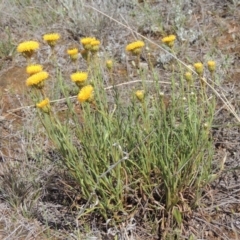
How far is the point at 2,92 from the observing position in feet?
10.4

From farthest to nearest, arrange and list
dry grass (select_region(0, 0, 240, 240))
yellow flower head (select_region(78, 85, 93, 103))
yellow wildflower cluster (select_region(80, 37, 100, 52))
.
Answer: dry grass (select_region(0, 0, 240, 240)) → yellow wildflower cluster (select_region(80, 37, 100, 52)) → yellow flower head (select_region(78, 85, 93, 103))

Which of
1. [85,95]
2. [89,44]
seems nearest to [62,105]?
[89,44]

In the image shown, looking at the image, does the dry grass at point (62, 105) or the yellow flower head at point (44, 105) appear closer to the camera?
the yellow flower head at point (44, 105)

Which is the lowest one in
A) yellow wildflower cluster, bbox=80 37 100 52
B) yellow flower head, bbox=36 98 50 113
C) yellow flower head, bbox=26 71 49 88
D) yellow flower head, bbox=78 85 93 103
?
yellow flower head, bbox=36 98 50 113

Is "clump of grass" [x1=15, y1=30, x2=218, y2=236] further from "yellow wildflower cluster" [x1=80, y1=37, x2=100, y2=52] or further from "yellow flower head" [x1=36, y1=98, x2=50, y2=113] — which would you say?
"yellow flower head" [x1=36, y1=98, x2=50, y2=113]

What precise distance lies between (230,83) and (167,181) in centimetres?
116

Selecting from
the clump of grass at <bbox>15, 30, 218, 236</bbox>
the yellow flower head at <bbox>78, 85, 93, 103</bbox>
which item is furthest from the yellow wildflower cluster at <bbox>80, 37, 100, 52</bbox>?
the yellow flower head at <bbox>78, 85, 93, 103</bbox>

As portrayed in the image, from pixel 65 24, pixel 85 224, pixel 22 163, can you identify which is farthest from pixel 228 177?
pixel 65 24

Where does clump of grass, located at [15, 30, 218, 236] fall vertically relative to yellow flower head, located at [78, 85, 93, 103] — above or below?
below

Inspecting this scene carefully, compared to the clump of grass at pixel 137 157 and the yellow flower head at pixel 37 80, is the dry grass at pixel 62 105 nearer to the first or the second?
the clump of grass at pixel 137 157

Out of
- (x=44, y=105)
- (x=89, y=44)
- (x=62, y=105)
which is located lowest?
(x=62, y=105)

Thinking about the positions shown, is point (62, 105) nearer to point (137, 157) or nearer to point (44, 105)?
point (137, 157)

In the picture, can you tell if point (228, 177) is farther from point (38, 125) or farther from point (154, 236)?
point (38, 125)

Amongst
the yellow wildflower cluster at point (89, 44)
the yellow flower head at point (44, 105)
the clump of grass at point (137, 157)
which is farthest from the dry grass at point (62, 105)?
the yellow flower head at point (44, 105)
